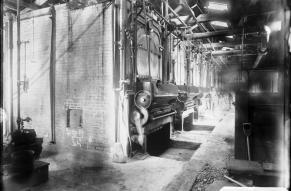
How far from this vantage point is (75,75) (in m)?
8.07

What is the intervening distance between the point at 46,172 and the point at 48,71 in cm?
419

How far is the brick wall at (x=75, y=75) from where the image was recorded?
7543mm

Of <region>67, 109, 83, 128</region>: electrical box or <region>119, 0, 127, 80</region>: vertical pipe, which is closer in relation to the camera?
<region>119, 0, 127, 80</region>: vertical pipe

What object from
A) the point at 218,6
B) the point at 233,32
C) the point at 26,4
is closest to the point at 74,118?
the point at 26,4

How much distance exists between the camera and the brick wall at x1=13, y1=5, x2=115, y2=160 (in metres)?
7.54

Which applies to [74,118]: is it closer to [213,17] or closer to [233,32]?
[213,17]

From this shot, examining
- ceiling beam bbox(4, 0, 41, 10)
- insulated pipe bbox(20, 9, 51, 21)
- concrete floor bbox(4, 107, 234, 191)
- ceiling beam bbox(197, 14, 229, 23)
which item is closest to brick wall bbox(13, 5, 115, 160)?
insulated pipe bbox(20, 9, 51, 21)

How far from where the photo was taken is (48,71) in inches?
340

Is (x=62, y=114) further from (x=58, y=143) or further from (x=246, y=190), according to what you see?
(x=246, y=190)

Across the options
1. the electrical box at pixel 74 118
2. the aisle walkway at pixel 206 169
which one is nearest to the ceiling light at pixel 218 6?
the aisle walkway at pixel 206 169

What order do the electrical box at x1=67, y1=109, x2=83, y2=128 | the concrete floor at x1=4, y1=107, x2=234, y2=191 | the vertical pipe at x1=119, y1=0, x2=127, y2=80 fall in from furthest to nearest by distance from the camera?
the electrical box at x1=67, y1=109, x2=83, y2=128
the vertical pipe at x1=119, y1=0, x2=127, y2=80
the concrete floor at x1=4, y1=107, x2=234, y2=191

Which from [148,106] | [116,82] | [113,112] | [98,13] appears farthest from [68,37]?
[148,106]

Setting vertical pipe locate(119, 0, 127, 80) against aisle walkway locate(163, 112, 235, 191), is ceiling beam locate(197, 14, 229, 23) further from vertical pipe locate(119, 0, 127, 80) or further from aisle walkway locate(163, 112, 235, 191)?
aisle walkway locate(163, 112, 235, 191)

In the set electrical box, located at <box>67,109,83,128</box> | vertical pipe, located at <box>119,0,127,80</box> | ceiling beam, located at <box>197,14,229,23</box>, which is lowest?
electrical box, located at <box>67,109,83,128</box>
